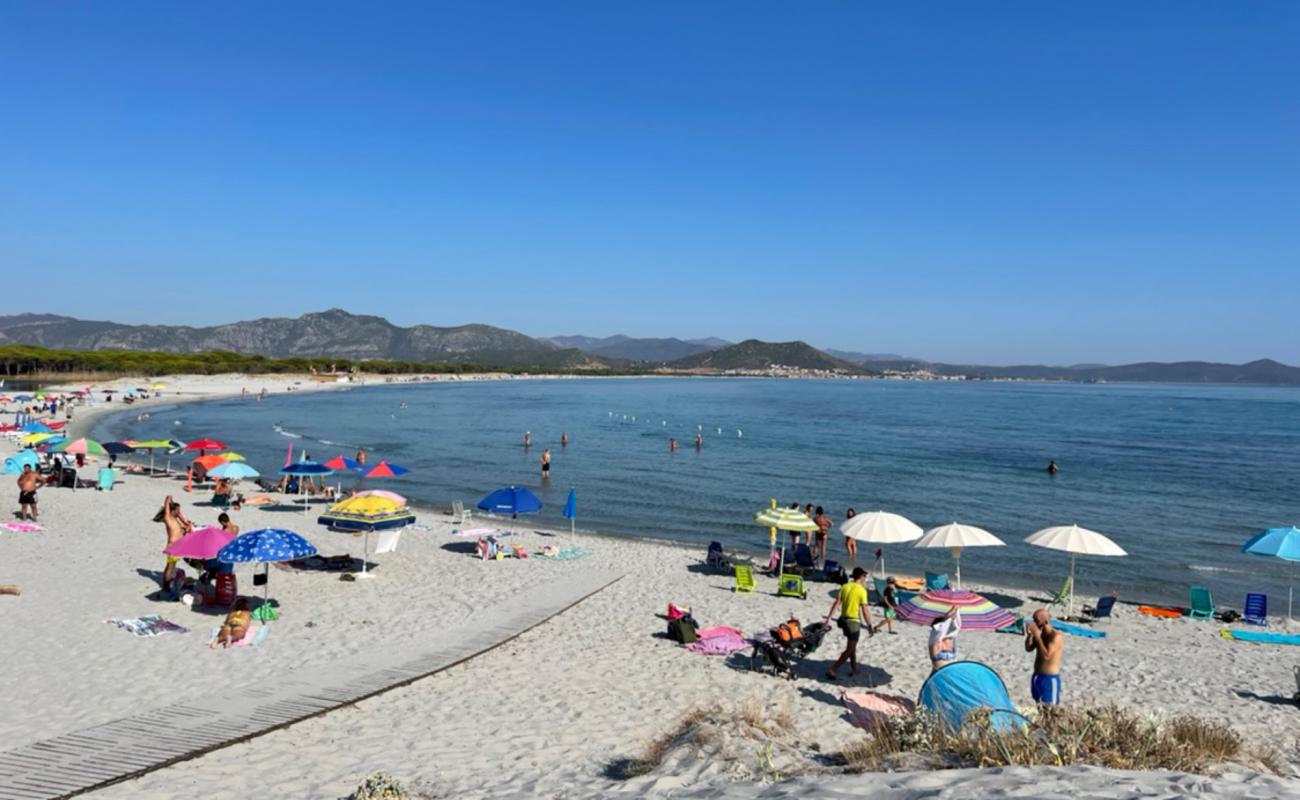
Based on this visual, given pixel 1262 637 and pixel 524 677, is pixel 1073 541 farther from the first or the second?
pixel 524 677

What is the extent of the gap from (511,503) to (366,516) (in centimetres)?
354

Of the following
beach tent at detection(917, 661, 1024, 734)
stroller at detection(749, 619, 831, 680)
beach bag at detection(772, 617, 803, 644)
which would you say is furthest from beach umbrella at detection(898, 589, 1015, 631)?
beach tent at detection(917, 661, 1024, 734)

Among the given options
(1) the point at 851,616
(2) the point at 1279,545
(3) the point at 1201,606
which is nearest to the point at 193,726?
(1) the point at 851,616

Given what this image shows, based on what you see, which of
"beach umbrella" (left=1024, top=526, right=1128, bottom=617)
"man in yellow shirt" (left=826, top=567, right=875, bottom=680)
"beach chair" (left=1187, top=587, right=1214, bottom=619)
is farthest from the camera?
"beach chair" (left=1187, top=587, right=1214, bottom=619)

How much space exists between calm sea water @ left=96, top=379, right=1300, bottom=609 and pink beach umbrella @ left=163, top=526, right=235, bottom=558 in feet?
42.1

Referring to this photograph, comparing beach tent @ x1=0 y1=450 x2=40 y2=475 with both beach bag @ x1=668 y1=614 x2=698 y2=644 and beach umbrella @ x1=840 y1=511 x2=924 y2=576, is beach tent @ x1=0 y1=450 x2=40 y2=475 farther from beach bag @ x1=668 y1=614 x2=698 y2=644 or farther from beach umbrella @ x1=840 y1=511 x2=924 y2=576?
beach umbrella @ x1=840 y1=511 x2=924 y2=576

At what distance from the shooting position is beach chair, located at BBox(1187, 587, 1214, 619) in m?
16.2

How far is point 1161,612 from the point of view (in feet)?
54.0

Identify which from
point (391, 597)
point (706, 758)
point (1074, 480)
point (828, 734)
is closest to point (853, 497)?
point (1074, 480)

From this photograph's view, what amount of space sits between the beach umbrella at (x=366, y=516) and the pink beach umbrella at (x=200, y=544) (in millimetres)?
3234

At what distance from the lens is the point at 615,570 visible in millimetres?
18016

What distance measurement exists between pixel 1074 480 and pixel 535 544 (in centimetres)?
2926

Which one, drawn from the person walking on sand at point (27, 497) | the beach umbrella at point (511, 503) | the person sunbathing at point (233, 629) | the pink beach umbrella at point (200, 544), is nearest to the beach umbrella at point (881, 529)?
the beach umbrella at point (511, 503)

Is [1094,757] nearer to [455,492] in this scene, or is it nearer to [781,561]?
[781,561]
